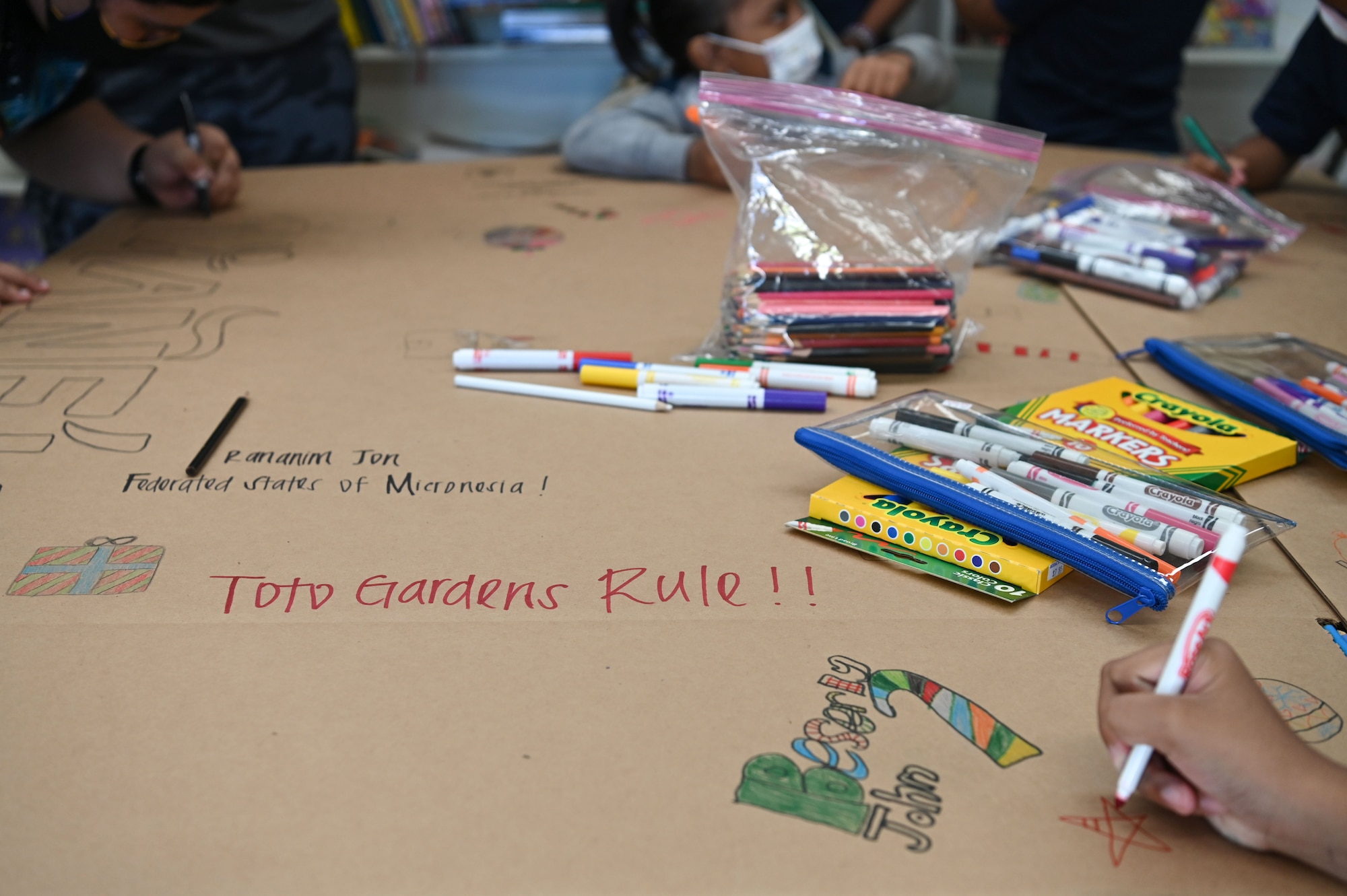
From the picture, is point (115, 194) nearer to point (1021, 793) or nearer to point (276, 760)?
point (276, 760)

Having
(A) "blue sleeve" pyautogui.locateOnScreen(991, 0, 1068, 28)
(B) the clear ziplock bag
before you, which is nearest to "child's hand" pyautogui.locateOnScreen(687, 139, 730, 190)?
(A) "blue sleeve" pyautogui.locateOnScreen(991, 0, 1068, 28)

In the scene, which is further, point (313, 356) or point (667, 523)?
point (313, 356)

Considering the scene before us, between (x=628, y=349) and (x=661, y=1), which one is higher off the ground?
(x=661, y=1)

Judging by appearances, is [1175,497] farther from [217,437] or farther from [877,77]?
[877,77]

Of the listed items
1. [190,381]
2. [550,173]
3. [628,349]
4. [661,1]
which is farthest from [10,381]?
[661,1]

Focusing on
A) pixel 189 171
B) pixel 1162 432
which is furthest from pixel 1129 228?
pixel 189 171

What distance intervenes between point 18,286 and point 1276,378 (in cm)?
111

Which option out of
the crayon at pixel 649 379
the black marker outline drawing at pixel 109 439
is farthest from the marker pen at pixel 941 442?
the black marker outline drawing at pixel 109 439

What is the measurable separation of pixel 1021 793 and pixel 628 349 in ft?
1.75

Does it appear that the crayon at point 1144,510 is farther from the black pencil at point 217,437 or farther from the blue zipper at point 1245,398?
the black pencil at point 217,437

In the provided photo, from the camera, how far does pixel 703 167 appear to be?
136cm

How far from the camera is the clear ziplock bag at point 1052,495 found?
53 centimetres

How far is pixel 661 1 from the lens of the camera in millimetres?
1487

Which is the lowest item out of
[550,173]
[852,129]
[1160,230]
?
[550,173]
